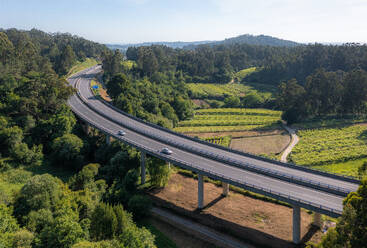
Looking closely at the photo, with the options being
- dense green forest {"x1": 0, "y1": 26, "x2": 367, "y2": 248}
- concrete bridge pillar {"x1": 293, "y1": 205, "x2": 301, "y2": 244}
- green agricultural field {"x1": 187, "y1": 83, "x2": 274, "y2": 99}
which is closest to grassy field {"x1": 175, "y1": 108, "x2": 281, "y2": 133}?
dense green forest {"x1": 0, "y1": 26, "x2": 367, "y2": 248}

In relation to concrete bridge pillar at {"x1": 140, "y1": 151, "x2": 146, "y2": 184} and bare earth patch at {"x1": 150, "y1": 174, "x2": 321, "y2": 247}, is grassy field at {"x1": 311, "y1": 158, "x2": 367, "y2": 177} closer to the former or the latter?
bare earth patch at {"x1": 150, "y1": 174, "x2": 321, "y2": 247}

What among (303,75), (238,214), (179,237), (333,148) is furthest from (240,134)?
(303,75)

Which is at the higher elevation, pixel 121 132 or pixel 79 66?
pixel 79 66

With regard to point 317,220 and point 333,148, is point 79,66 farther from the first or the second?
point 317,220

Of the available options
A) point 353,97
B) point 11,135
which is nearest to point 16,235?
point 11,135

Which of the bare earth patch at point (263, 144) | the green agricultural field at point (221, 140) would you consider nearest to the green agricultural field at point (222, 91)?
the bare earth patch at point (263, 144)

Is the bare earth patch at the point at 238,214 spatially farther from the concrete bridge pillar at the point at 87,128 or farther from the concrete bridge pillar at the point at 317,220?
the concrete bridge pillar at the point at 87,128

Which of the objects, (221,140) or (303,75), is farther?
(303,75)

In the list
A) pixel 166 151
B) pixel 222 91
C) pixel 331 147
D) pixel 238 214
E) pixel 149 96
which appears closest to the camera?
pixel 238 214
